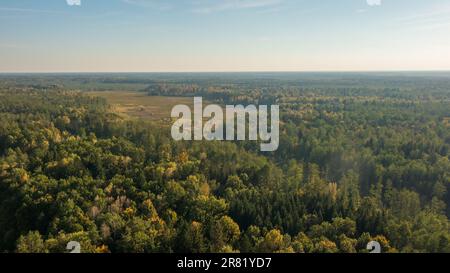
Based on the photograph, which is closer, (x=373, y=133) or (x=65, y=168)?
(x=65, y=168)

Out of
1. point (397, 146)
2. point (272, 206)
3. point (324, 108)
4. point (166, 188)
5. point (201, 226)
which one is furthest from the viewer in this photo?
point (324, 108)

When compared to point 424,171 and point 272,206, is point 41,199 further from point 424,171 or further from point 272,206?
point 424,171

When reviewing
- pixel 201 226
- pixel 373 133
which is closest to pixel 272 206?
pixel 201 226

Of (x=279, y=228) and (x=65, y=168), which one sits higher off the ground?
(x=65, y=168)

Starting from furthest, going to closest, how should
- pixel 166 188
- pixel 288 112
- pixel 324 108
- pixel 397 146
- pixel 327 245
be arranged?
pixel 324 108
pixel 288 112
pixel 397 146
pixel 166 188
pixel 327 245

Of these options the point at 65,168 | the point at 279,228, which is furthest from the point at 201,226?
the point at 65,168

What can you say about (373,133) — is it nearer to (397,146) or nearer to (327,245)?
(397,146)
